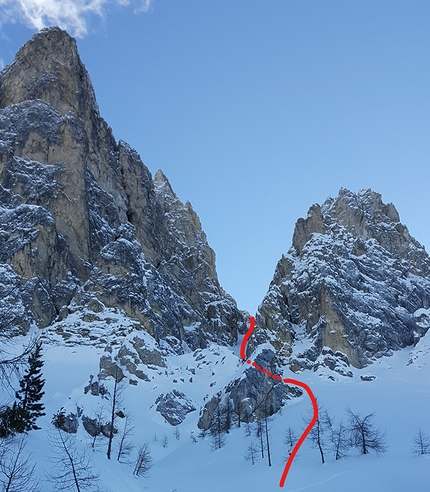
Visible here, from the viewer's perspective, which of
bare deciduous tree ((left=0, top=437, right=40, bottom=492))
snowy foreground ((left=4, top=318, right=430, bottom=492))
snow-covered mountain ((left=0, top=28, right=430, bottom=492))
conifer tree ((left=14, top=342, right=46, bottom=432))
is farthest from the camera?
snow-covered mountain ((left=0, top=28, right=430, bottom=492))

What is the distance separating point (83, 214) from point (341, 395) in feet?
203

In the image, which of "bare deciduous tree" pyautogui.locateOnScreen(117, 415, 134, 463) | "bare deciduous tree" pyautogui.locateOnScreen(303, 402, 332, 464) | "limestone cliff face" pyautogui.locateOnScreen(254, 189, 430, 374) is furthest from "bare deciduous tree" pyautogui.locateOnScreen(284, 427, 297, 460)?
"limestone cliff face" pyautogui.locateOnScreen(254, 189, 430, 374)

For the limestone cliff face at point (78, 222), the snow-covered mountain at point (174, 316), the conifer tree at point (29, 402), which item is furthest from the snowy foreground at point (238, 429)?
the limestone cliff face at point (78, 222)

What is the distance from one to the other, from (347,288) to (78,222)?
57775 millimetres

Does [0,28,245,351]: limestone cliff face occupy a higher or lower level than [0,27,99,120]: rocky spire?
lower

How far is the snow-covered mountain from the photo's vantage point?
39.8m

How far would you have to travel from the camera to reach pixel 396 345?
8225 cm

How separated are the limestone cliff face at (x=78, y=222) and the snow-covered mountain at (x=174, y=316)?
1.17 feet

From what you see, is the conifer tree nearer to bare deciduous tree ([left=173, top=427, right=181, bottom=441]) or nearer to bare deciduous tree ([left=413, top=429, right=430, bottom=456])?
bare deciduous tree ([left=173, top=427, right=181, bottom=441])

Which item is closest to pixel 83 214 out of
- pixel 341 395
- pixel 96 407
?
pixel 96 407

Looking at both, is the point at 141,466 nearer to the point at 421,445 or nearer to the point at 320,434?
the point at 320,434

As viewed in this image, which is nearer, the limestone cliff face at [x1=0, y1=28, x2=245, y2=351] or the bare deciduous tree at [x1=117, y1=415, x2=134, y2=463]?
the bare deciduous tree at [x1=117, y1=415, x2=134, y2=463]

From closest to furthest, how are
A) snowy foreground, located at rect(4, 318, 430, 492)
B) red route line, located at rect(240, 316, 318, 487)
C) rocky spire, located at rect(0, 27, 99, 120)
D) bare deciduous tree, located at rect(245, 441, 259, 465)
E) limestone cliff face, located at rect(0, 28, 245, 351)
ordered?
snowy foreground, located at rect(4, 318, 430, 492), red route line, located at rect(240, 316, 318, 487), bare deciduous tree, located at rect(245, 441, 259, 465), limestone cliff face, located at rect(0, 28, 245, 351), rocky spire, located at rect(0, 27, 99, 120)

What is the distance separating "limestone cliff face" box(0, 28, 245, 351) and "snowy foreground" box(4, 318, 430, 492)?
1465cm
